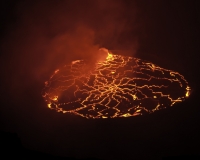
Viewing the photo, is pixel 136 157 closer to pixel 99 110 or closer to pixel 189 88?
pixel 99 110

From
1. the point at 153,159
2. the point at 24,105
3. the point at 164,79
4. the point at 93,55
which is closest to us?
the point at 153,159

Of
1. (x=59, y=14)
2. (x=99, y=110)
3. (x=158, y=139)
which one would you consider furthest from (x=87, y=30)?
(x=158, y=139)

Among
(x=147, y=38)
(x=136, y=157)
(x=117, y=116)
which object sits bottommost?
(x=136, y=157)

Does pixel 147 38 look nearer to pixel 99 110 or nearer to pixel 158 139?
pixel 99 110

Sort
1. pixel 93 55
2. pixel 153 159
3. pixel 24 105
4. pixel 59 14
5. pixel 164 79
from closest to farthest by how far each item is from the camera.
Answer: pixel 153 159 → pixel 24 105 → pixel 164 79 → pixel 93 55 → pixel 59 14

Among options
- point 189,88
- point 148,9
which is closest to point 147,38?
point 148,9

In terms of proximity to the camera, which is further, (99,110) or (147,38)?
(147,38)

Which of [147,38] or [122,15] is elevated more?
[122,15]
